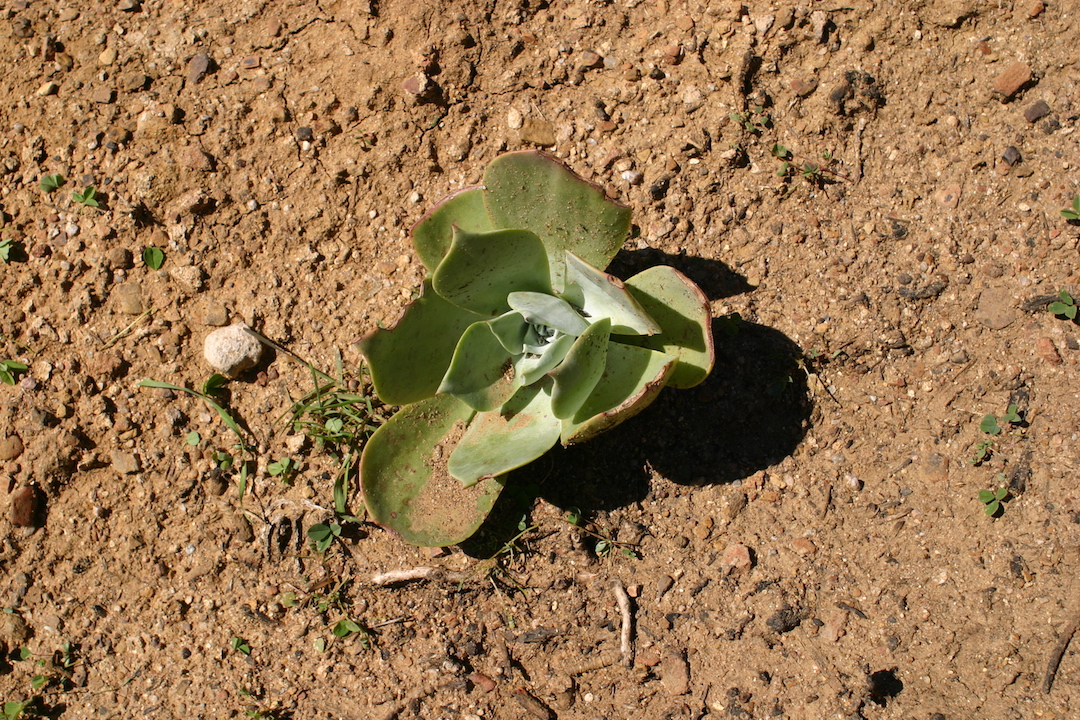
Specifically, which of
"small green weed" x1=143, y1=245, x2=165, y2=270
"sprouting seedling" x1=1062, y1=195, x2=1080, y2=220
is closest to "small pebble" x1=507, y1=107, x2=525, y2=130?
"small green weed" x1=143, y1=245, x2=165, y2=270

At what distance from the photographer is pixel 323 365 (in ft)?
7.30

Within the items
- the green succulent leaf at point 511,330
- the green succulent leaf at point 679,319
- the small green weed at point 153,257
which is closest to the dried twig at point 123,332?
the small green weed at point 153,257

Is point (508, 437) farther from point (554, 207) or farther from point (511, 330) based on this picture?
point (554, 207)

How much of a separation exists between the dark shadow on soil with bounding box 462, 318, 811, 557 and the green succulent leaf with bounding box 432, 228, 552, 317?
501 millimetres

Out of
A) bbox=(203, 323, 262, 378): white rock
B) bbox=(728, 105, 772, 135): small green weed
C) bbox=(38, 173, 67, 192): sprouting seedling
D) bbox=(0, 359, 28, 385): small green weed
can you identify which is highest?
bbox=(38, 173, 67, 192): sprouting seedling

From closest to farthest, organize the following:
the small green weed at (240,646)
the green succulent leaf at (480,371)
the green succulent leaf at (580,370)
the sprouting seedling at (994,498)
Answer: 1. the green succulent leaf at (580,370)
2. the green succulent leaf at (480,371)
3. the sprouting seedling at (994,498)
4. the small green weed at (240,646)

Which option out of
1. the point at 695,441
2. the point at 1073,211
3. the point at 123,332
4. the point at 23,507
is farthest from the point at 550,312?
the point at 23,507

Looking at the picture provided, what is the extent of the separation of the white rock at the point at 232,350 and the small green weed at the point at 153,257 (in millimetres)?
280

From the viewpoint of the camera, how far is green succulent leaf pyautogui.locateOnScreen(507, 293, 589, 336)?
179cm

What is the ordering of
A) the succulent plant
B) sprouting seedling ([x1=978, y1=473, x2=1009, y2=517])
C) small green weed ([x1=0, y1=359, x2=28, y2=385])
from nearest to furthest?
the succulent plant < sprouting seedling ([x1=978, y1=473, x2=1009, y2=517]) < small green weed ([x1=0, y1=359, x2=28, y2=385])

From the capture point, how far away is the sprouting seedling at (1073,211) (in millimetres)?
2041

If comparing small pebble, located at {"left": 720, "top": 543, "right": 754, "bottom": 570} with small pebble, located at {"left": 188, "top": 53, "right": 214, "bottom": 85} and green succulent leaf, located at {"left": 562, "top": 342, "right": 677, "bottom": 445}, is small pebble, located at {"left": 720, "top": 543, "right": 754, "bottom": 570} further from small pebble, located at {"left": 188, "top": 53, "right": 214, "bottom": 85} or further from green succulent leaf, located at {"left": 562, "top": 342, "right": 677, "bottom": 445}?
small pebble, located at {"left": 188, "top": 53, "right": 214, "bottom": 85}

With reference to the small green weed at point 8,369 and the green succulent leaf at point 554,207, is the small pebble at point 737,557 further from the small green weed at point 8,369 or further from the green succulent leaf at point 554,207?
the small green weed at point 8,369

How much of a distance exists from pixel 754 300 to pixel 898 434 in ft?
1.71
